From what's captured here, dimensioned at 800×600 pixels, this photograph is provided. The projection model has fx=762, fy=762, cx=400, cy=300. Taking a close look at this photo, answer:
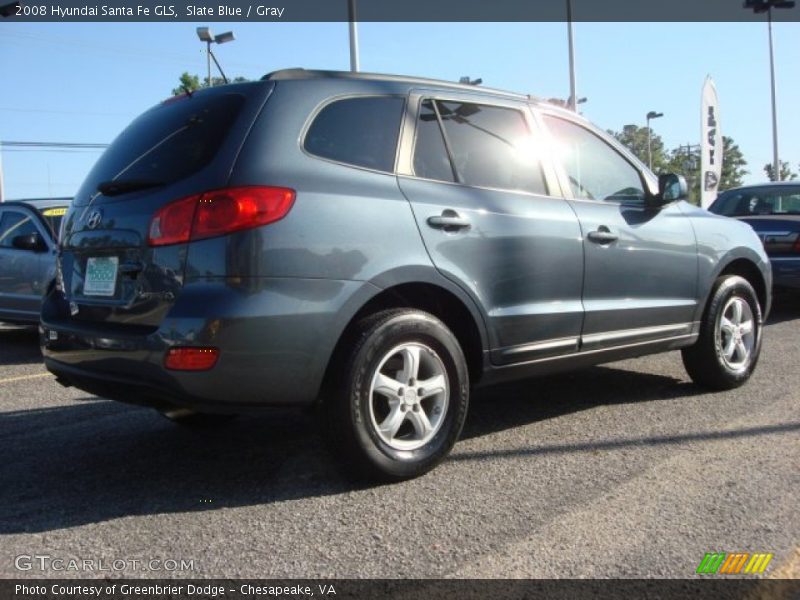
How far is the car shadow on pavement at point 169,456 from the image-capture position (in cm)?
320

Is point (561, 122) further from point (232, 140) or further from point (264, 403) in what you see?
point (264, 403)

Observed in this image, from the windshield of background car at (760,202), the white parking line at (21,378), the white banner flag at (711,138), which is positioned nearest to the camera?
the white parking line at (21,378)

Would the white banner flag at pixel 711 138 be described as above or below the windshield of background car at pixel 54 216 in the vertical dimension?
above

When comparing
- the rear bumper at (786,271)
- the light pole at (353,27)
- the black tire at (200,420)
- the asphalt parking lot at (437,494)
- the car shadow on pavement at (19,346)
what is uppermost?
the light pole at (353,27)

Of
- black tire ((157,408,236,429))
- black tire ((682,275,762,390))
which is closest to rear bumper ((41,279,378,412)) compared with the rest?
black tire ((157,408,236,429))

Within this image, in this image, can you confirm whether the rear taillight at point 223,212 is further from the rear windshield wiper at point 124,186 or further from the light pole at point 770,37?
the light pole at point 770,37

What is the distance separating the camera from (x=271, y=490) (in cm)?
334

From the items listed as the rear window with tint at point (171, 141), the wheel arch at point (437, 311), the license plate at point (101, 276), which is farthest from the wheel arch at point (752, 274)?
the license plate at point (101, 276)

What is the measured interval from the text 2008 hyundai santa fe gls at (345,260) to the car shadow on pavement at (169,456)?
44 centimetres

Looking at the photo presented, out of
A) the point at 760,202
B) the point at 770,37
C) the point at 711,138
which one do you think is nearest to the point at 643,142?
the point at 770,37

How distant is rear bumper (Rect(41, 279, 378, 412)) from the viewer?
9.51 ft

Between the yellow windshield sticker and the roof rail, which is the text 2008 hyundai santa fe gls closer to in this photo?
the roof rail

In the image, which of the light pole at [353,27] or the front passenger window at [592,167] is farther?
the light pole at [353,27]

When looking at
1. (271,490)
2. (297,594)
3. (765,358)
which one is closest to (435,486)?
(271,490)
